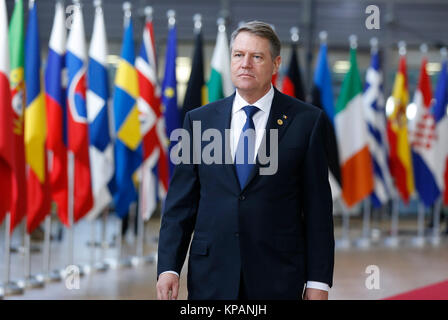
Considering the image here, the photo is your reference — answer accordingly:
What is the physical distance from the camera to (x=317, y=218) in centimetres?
232

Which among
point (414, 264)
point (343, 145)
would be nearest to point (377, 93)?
point (343, 145)

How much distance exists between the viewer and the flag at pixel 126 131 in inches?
307

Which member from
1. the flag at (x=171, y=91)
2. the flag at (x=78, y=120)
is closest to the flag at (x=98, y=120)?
the flag at (x=78, y=120)

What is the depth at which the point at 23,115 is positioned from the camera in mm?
5852

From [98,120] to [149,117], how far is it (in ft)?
2.86

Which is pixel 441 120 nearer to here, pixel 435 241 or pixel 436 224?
pixel 436 224

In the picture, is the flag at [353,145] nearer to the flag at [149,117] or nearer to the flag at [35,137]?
the flag at [149,117]

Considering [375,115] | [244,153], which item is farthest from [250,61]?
[375,115]

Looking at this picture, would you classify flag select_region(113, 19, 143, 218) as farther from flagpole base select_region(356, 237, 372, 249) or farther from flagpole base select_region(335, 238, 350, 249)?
flagpole base select_region(356, 237, 372, 249)

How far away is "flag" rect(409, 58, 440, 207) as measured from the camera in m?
10.7

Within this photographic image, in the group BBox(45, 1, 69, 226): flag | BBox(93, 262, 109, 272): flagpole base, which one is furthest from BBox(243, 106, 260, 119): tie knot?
BBox(93, 262, 109, 272): flagpole base

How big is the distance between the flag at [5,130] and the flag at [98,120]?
193 centimetres

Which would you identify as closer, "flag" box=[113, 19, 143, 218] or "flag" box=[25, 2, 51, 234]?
"flag" box=[25, 2, 51, 234]

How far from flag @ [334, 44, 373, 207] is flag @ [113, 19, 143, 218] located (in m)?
3.46
